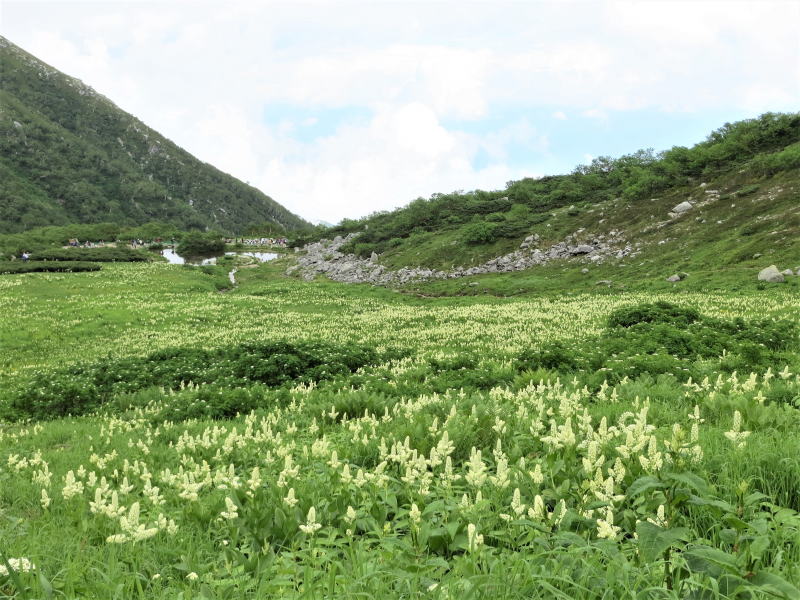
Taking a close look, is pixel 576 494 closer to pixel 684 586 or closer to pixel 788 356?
pixel 684 586

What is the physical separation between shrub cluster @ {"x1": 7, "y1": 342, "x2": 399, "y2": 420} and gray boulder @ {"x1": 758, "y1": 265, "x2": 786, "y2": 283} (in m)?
25.8

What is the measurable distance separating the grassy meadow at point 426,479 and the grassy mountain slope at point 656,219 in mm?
30222

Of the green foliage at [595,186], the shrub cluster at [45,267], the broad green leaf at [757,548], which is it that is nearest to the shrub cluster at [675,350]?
the broad green leaf at [757,548]

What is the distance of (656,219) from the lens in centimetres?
5325

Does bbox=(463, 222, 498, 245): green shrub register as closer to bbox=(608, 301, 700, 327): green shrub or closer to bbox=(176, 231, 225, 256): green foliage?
bbox=(608, 301, 700, 327): green shrub

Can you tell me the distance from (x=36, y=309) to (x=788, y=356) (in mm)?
45529

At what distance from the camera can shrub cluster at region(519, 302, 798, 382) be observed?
9.70m

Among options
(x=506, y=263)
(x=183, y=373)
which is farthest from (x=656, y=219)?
(x=183, y=373)

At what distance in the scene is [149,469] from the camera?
5824mm

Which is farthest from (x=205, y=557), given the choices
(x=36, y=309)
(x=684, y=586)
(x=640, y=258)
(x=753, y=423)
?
(x=640, y=258)

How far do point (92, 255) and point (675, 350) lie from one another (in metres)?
106

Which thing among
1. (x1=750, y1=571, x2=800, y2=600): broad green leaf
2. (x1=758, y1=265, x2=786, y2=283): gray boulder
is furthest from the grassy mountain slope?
(x1=750, y1=571, x2=800, y2=600): broad green leaf

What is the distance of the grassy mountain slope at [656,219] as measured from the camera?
1548 inches

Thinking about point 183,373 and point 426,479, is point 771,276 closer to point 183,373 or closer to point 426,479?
point 426,479
